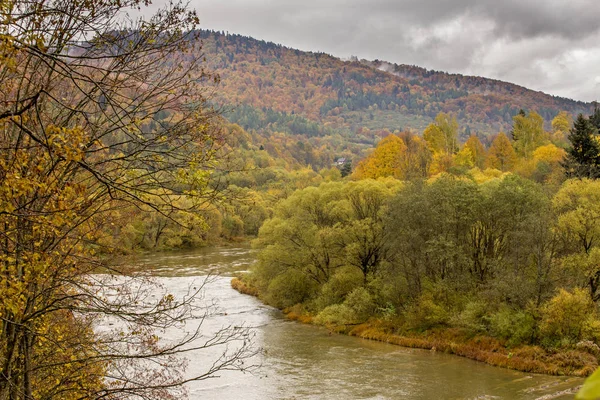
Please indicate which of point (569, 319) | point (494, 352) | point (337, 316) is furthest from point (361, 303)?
point (569, 319)

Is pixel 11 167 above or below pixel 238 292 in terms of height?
above

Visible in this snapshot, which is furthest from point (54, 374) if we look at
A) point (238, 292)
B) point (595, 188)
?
point (238, 292)

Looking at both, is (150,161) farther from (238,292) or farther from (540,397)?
(238,292)

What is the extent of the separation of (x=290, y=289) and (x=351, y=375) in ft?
53.2

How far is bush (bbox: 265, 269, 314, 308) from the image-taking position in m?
40.2

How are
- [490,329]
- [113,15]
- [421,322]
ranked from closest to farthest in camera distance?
[113,15] < [490,329] < [421,322]

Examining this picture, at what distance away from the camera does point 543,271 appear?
100 feet

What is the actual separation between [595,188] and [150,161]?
30900 mm

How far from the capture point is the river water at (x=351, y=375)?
22.4 meters

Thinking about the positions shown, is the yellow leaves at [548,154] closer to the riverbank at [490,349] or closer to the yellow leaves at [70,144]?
the riverbank at [490,349]

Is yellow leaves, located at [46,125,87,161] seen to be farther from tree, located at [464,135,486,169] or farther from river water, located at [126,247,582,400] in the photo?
tree, located at [464,135,486,169]

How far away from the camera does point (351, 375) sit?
24.8m

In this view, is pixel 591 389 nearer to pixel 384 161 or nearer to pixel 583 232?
pixel 583 232

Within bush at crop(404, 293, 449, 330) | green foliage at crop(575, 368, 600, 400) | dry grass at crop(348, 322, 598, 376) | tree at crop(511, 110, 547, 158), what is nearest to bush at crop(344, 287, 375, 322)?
dry grass at crop(348, 322, 598, 376)
